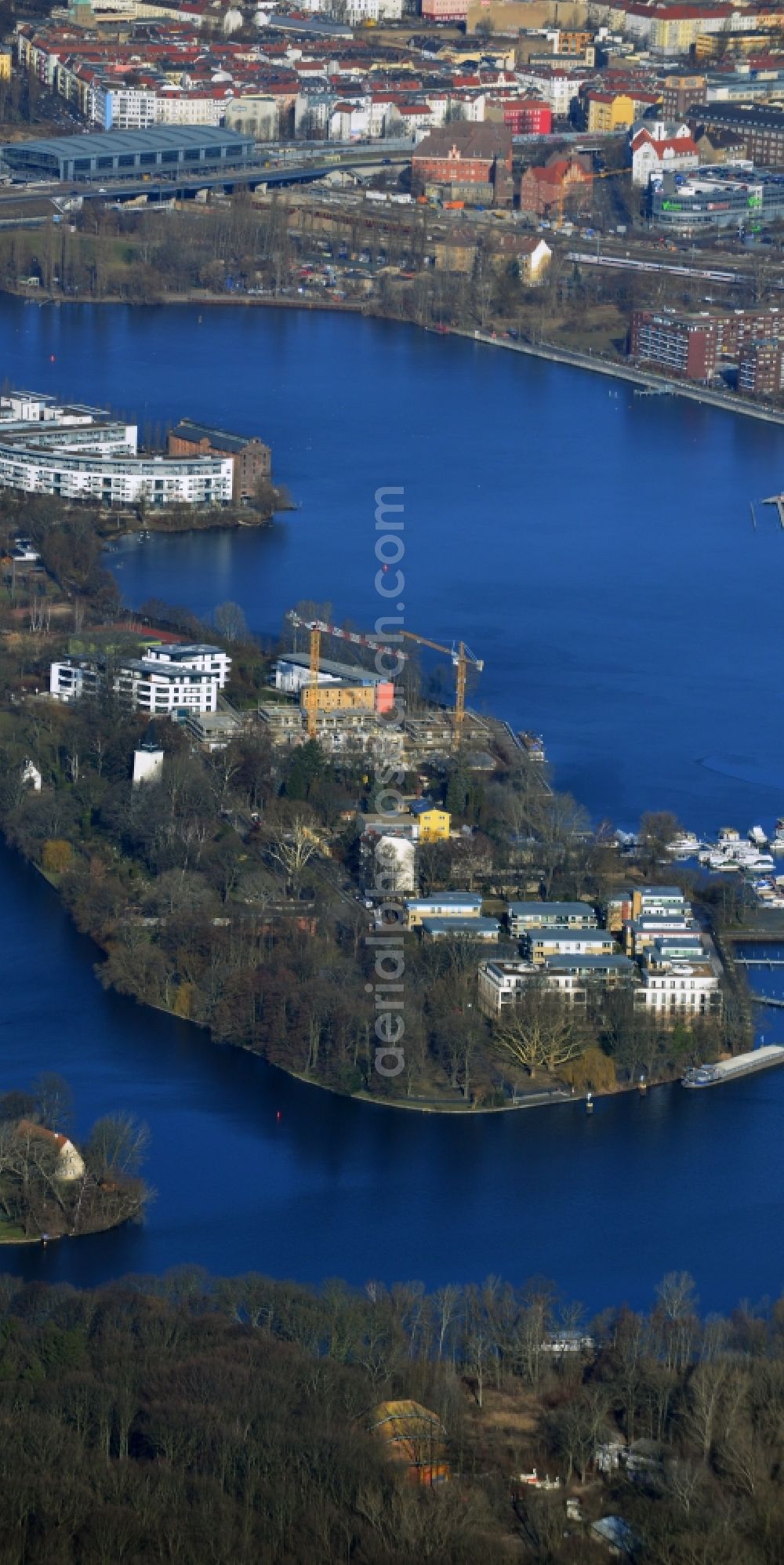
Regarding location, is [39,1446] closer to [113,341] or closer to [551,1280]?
[551,1280]

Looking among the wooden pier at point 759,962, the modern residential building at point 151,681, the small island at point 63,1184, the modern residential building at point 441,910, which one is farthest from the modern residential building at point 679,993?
the modern residential building at point 151,681

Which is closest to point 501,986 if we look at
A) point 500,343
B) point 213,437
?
point 213,437

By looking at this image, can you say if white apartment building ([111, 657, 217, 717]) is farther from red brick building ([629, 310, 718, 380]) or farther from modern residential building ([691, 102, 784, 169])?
modern residential building ([691, 102, 784, 169])

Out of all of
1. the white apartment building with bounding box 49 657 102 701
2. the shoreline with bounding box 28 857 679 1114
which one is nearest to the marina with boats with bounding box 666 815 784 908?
the shoreline with bounding box 28 857 679 1114

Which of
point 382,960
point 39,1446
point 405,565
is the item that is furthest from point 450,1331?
point 405,565

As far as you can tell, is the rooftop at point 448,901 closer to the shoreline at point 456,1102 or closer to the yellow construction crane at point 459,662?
the shoreline at point 456,1102

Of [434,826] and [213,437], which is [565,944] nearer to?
[434,826]
